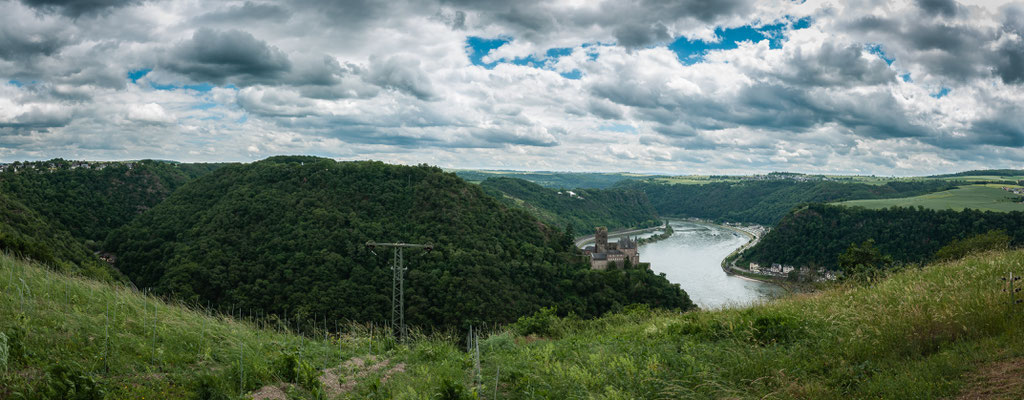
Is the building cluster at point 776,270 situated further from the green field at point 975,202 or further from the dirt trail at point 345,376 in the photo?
the dirt trail at point 345,376

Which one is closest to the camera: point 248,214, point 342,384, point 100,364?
point 100,364

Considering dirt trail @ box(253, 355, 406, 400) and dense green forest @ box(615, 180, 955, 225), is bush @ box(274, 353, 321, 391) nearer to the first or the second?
dirt trail @ box(253, 355, 406, 400)

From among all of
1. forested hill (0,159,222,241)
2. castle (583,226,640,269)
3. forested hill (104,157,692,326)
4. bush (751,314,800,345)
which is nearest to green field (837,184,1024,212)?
castle (583,226,640,269)

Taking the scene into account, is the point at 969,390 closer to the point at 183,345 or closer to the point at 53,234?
the point at 183,345

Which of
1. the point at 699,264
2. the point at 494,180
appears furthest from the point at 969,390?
the point at 494,180

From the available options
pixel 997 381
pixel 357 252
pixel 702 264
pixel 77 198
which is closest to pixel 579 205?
pixel 702 264

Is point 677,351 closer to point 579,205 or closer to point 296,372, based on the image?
point 296,372

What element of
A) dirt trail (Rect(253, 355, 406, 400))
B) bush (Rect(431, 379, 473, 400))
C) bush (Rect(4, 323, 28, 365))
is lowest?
dirt trail (Rect(253, 355, 406, 400))
